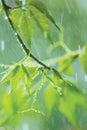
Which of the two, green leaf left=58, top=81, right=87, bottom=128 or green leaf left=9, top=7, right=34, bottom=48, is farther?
green leaf left=58, top=81, right=87, bottom=128

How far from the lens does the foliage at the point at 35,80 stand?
0.72 m

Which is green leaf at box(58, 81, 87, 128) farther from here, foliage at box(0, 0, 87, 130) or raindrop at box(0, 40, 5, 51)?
raindrop at box(0, 40, 5, 51)

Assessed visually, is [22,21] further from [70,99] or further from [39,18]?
[70,99]

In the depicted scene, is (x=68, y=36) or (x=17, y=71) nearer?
(x=17, y=71)

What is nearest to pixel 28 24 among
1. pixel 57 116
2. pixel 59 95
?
pixel 59 95

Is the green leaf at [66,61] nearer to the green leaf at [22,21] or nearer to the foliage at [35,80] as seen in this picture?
the foliage at [35,80]

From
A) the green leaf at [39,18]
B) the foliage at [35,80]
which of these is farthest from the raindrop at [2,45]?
the green leaf at [39,18]

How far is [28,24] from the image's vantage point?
71 centimetres

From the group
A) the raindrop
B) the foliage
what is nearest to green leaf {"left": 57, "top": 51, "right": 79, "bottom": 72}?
the foliage

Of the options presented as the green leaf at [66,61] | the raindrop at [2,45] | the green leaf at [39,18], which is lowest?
the green leaf at [66,61]

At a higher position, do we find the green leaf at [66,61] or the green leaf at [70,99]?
the green leaf at [66,61]

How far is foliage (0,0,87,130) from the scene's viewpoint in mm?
718

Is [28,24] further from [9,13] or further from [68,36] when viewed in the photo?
[68,36]

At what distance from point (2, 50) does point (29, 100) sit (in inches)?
5.0
